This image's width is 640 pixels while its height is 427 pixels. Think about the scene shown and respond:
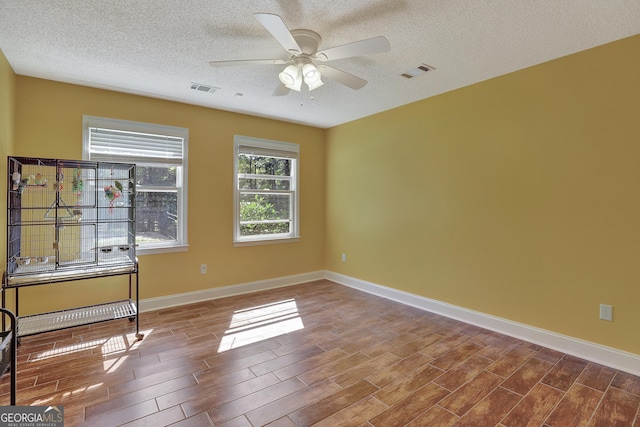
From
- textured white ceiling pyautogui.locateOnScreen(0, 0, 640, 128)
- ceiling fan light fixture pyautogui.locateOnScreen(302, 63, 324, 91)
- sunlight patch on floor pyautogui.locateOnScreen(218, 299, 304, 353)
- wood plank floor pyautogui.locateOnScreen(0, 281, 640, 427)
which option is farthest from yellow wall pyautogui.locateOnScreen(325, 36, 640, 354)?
ceiling fan light fixture pyautogui.locateOnScreen(302, 63, 324, 91)

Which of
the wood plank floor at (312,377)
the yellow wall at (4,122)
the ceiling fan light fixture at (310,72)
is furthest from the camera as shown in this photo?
the yellow wall at (4,122)

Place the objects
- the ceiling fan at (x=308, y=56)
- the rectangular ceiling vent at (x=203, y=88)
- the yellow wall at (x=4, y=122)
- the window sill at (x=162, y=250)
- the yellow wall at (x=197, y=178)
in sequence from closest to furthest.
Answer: the ceiling fan at (x=308, y=56), the yellow wall at (x=4, y=122), the yellow wall at (x=197, y=178), the rectangular ceiling vent at (x=203, y=88), the window sill at (x=162, y=250)

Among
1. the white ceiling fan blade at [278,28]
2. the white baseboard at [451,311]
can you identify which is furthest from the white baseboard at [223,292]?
the white ceiling fan blade at [278,28]

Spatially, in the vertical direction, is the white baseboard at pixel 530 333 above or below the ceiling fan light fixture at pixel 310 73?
below

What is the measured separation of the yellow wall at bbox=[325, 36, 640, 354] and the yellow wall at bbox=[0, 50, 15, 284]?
392 centimetres

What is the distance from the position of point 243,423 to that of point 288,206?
3511mm

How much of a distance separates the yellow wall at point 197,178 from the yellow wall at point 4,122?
19 centimetres

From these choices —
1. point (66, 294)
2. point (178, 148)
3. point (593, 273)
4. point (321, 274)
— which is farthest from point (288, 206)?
point (593, 273)

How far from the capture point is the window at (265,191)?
446cm

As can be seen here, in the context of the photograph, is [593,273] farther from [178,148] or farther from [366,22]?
[178,148]

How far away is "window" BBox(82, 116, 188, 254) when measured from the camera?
3445 mm

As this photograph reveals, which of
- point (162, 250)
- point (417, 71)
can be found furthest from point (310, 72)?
point (162, 250)

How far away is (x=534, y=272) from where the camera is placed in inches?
114

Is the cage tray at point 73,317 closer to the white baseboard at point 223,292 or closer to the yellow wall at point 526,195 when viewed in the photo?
the white baseboard at point 223,292
